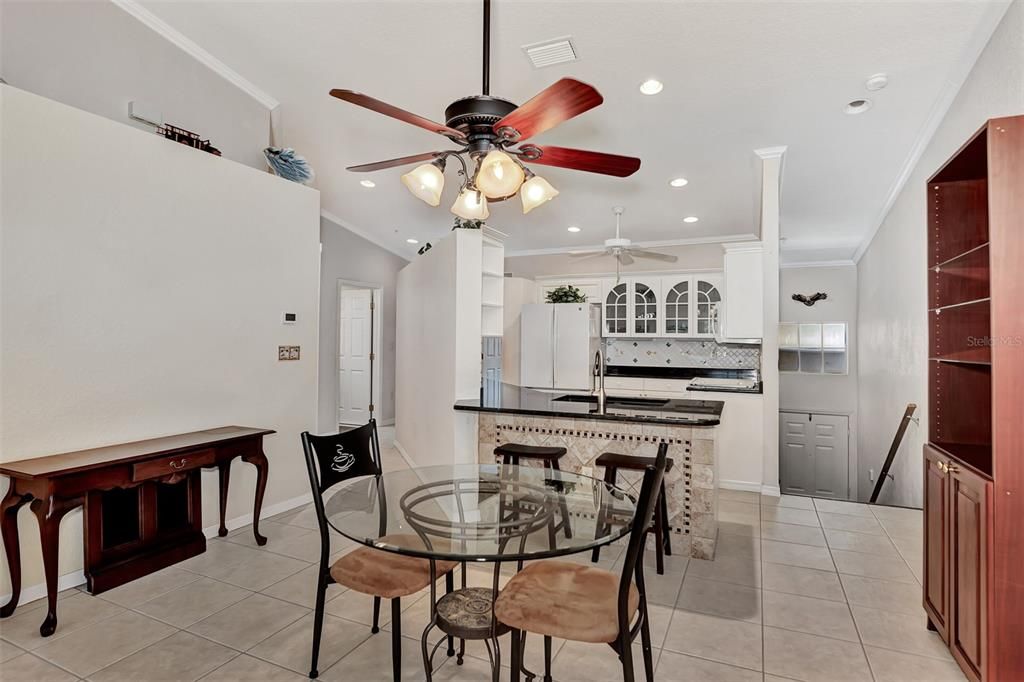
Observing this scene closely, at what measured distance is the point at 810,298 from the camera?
748cm

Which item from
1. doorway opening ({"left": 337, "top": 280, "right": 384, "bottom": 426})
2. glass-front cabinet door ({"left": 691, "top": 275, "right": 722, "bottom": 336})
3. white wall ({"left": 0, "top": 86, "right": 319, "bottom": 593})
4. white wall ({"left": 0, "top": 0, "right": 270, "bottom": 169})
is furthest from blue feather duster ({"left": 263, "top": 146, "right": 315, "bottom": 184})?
glass-front cabinet door ({"left": 691, "top": 275, "right": 722, "bottom": 336})

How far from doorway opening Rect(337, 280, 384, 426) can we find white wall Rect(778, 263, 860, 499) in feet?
19.9

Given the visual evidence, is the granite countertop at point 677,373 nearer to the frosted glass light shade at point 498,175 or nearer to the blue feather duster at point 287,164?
the blue feather duster at point 287,164

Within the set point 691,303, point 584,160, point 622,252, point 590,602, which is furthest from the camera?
point 691,303

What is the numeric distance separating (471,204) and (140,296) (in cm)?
209

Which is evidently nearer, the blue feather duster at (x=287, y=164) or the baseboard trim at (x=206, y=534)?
the baseboard trim at (x=206, y=534)

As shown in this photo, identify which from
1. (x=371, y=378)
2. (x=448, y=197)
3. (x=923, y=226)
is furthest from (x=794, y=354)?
(x=371, y=378)

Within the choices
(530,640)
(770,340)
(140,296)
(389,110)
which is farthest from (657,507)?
(140,296)

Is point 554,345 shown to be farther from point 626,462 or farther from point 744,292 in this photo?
point 626,462

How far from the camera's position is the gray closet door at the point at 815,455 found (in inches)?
287

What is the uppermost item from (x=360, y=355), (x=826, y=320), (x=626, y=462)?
(x=826, y=320)

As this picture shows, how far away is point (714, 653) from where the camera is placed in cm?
209

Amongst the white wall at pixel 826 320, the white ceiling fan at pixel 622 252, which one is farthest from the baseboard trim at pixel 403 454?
the white wall at pixel 826 320

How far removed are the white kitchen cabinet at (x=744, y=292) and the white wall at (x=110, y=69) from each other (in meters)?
4.17
